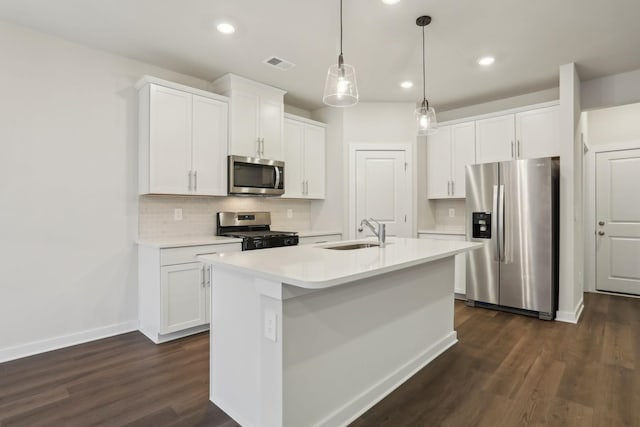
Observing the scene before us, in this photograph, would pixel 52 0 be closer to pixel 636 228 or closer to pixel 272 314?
pixel 272 314

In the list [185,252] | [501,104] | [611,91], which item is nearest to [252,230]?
[185,252]

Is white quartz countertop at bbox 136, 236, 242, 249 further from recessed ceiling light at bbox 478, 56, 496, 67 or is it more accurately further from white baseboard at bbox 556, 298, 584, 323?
white baseboard at bbox 556, 298, 584, 323

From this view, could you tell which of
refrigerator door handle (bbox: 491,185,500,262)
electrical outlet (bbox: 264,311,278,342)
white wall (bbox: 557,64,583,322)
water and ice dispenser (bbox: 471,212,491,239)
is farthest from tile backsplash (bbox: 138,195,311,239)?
white wall (bbox: 557,64,583,322)

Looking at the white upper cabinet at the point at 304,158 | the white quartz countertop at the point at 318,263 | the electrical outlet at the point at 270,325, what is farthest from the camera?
the white upper cabinet at the point at 304,158

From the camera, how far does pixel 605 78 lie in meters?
3.88

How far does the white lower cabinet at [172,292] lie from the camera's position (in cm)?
300

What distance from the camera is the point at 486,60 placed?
11.4ft

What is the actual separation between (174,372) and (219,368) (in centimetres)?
67

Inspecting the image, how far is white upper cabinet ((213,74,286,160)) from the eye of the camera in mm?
3766

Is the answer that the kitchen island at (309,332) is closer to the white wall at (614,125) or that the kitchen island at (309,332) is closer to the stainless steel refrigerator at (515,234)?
the stainless steel refrigerator at (515,234)

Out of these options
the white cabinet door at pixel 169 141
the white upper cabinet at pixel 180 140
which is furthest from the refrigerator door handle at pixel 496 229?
the white cabinet door at pixel 169 141

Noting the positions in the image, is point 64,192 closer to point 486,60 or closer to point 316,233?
point 316,233

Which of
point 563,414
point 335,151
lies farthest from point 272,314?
point 335,151

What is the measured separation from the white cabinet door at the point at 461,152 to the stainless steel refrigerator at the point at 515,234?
0.43 meters
